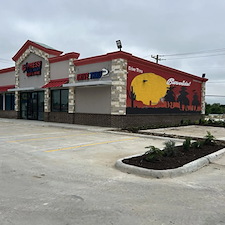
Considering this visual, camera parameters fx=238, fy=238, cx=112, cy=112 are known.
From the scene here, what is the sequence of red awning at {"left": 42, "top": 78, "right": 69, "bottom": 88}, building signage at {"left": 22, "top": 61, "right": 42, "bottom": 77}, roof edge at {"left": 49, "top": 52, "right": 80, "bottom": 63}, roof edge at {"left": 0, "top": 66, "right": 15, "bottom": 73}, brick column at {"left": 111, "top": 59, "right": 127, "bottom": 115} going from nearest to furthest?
brick column at {"left": 111, "top": 59, "right": 127, "bottom": 115} < roof edge at {"left": 49, "top": 52, "right": 80, "bottom": 63} < red awning at {"left": 42, "top": 78, "right": 69, "bottom": 88} < building signage at {"left": 22, "top": 61, "right": 42, "bottom": 77} < roof edge at {"left": 0, "top": 66, "right": 15, "bottom": 73}

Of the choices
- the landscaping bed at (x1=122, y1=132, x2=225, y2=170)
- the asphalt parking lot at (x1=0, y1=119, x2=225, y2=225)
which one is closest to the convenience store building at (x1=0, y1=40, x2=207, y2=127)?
the landscaping bed at (x1=122, y1=132, x2=225, y2=170)

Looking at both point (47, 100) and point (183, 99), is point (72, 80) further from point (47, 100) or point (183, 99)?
point (183, 99)

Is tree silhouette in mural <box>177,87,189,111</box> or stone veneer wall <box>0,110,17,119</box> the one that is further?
stone veneer wall <box>0,110,17,119</box>

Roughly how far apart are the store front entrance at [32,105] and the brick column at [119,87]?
33.3 ft

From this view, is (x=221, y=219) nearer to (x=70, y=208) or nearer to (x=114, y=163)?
(x=70, y=208)

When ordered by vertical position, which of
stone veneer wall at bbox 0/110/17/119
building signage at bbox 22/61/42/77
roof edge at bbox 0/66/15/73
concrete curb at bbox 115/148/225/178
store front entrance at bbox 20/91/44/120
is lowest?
concrete curb at bbox 115/148/225/178

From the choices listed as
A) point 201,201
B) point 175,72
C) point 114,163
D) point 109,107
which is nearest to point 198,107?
point 175,72

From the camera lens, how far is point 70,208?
384cm

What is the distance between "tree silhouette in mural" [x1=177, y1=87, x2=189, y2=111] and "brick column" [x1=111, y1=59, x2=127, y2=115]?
8.51 metres

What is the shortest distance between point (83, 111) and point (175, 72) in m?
9.61

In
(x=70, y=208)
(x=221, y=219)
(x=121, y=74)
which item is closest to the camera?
(x=221, y=219)

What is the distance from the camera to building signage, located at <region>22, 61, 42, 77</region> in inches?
920

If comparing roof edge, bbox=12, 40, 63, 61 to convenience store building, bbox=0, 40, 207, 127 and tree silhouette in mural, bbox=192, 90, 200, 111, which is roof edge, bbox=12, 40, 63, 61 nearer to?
convenience store building, bbox=0, 40, 207, 127

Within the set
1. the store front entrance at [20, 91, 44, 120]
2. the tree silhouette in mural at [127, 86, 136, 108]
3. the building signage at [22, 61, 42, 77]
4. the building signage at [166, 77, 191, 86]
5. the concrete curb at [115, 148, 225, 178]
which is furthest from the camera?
the store front entrance at [20, 91, 44, 120]
